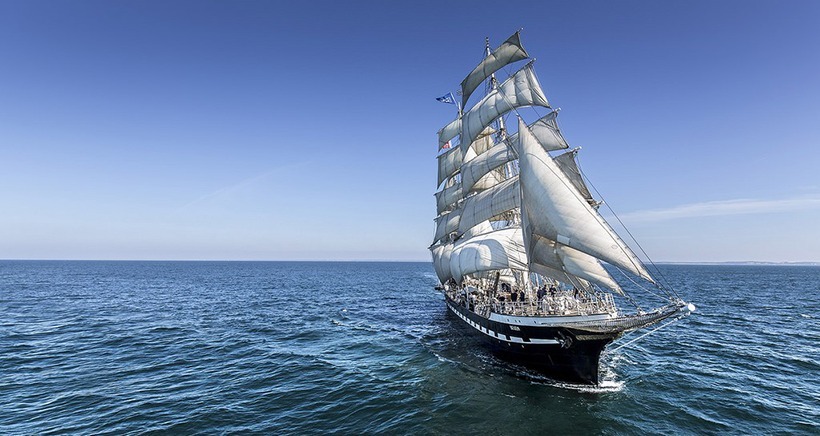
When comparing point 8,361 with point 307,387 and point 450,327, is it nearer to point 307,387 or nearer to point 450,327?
point 307,387

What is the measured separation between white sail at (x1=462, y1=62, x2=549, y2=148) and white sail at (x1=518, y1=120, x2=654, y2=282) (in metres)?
10.7

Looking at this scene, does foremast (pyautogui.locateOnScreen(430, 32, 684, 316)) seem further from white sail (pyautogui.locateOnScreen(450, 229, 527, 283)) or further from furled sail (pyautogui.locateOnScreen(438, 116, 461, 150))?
furled sail (pyautogui.locateOnScreen(438, 116, 461, 150))

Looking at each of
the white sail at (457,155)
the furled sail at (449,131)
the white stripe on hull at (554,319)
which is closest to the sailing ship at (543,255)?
the white stripe on hull at (554,319)

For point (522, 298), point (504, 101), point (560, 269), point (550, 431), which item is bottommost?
point (550, 431)

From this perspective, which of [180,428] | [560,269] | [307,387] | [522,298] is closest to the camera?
[180,428]

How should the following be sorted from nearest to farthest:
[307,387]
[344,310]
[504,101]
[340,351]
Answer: [307,387] → [340,351] → [504,101] → [344,310]

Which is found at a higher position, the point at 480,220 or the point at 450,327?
the point at 480,220

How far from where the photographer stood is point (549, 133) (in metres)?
35.8

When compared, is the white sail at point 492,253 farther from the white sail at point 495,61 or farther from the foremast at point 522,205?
the white sail at point 495,61

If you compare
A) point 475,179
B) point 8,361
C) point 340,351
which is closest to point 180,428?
point 340,351

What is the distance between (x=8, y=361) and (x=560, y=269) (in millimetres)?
39187

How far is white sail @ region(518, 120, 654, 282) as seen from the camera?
2172cm

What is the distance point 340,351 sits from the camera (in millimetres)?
31141

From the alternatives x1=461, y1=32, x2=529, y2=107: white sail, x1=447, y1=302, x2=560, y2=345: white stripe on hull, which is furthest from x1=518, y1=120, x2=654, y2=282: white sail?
x1=461, y1=32, x2=529, y2=107: white sail
